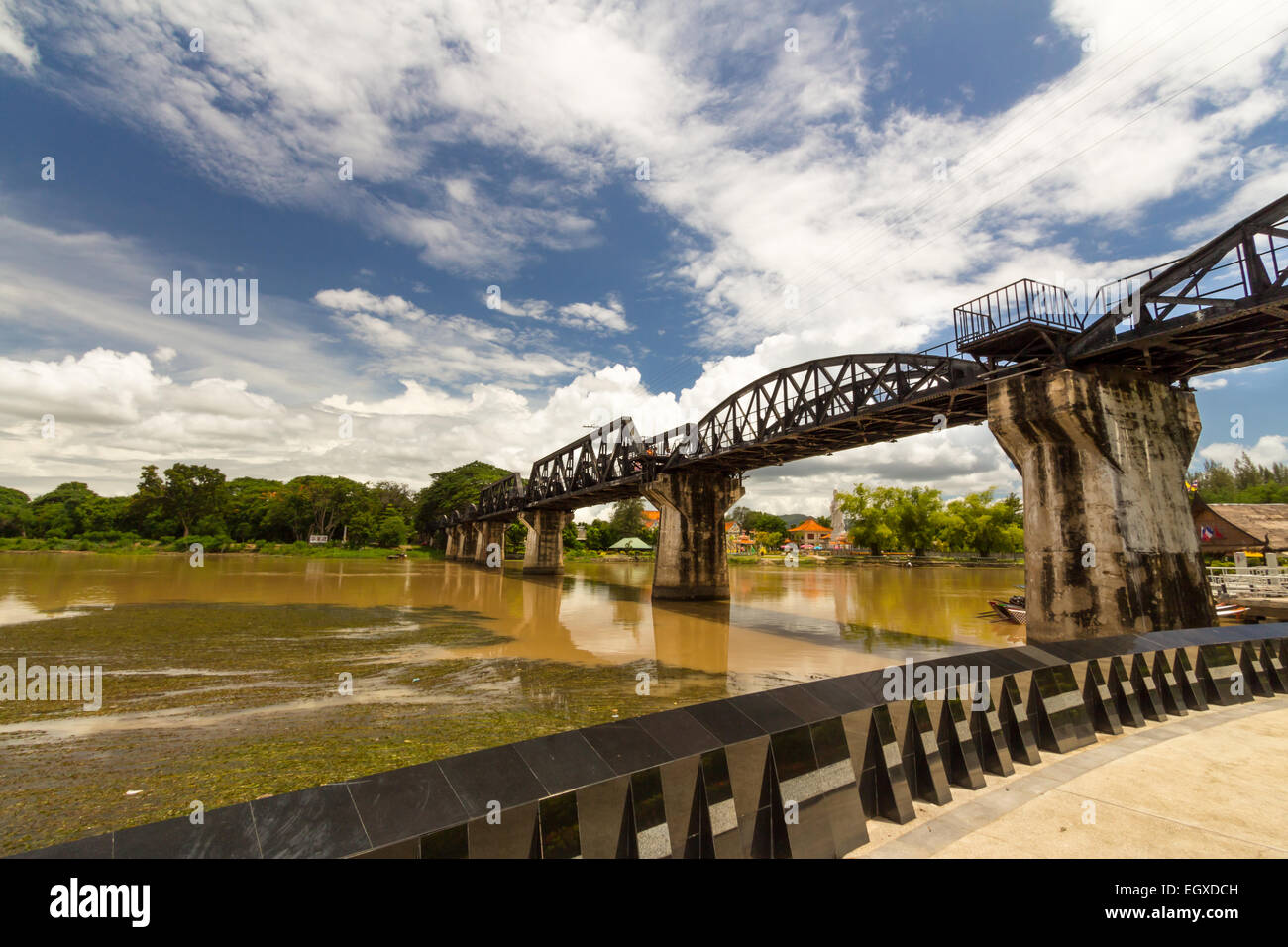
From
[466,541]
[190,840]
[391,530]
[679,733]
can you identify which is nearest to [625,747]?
[679,733]

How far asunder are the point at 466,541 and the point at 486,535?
10976mm

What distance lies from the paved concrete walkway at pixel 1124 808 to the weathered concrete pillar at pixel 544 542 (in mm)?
65019

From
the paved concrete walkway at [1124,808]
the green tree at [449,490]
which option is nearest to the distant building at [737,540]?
the green tree at [449,490]

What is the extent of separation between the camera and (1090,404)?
60.7 feet

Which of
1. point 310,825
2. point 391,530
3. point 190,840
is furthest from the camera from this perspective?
point 391,530

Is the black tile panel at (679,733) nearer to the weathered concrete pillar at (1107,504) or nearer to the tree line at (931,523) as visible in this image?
the weathered concrete pillar at (1107,504)

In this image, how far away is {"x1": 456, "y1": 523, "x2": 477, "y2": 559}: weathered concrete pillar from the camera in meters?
102

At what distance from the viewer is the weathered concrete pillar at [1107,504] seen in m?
17.5

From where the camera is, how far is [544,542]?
6994 cm

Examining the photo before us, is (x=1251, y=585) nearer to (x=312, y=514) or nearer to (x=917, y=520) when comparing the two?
(x=917, y=520)

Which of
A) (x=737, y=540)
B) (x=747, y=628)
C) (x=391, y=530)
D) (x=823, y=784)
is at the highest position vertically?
(x=391, y=530)
